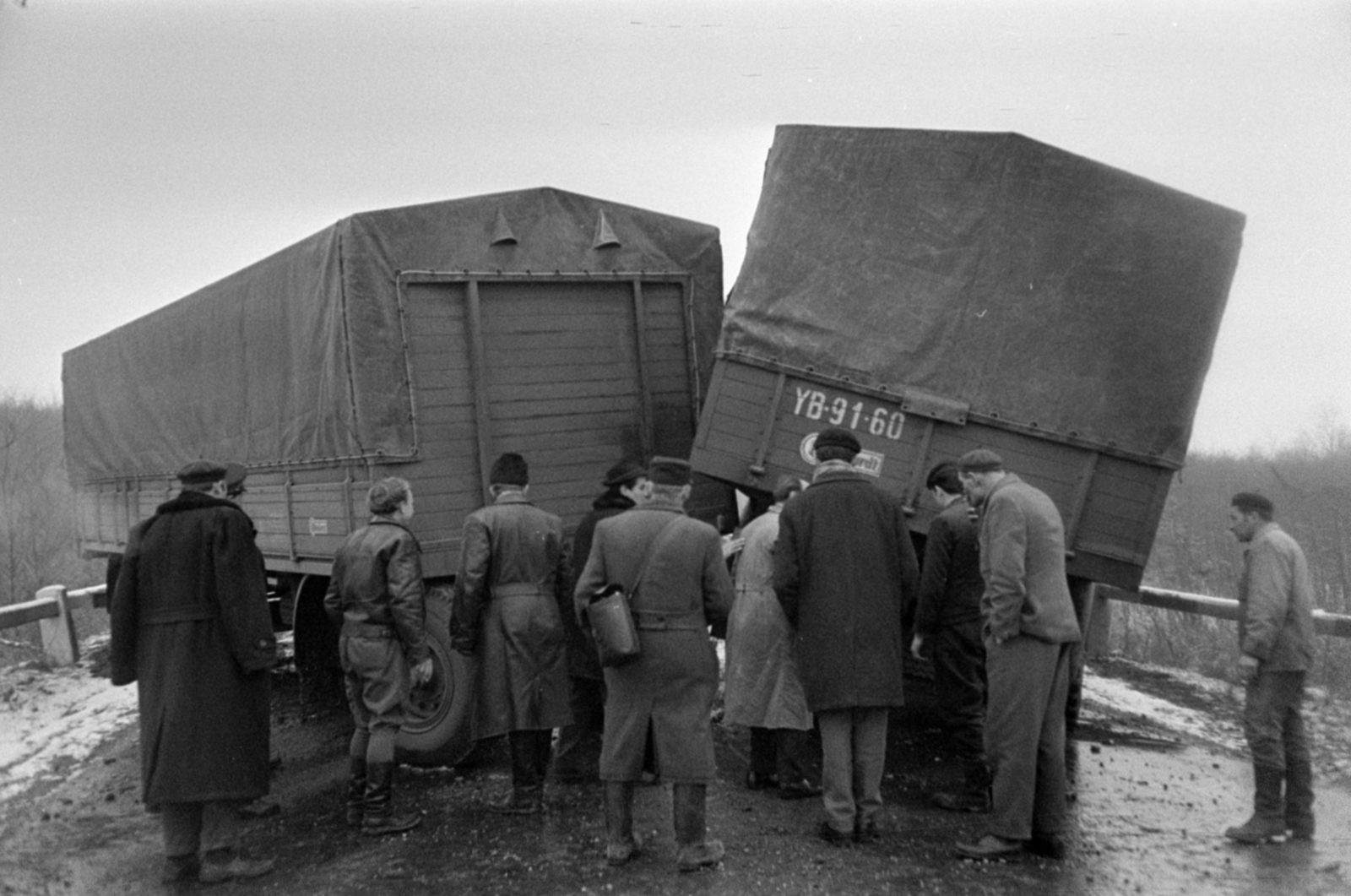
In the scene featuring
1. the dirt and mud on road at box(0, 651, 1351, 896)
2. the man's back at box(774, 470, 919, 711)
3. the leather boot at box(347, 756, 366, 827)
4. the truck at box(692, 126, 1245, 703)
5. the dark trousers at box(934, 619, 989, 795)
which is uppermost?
the truck at box(692, 126, 1245, 703)

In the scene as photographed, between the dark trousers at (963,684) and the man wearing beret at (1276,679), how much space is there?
1303 mm

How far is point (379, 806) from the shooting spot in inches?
245

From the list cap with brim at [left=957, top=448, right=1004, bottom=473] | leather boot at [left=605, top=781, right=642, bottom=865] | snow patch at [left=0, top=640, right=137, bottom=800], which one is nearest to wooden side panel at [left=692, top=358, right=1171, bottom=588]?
cap with brim at [left=957, top=448, right=1004, bottom=473]

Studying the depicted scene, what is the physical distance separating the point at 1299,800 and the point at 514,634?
3.94m

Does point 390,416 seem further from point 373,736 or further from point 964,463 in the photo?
point 964,463

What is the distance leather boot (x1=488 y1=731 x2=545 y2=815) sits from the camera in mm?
6383

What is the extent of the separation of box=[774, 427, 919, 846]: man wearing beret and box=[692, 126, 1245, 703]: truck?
3.52 ft

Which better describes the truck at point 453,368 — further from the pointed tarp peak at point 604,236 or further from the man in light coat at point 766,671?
the man in light coat at point 766,671

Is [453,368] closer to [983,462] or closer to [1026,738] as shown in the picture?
[983,462]

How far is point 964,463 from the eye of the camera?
573cm

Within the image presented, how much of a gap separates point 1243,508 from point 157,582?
207 inches

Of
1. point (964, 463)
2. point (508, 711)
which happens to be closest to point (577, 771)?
point (508, 711)

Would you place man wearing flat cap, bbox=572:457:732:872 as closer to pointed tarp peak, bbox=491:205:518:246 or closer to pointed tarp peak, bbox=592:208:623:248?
pointed tarp peak, bbox=491:205:518:246

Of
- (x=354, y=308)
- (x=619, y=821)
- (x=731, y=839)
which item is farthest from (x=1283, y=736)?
(x=354, y=308)
